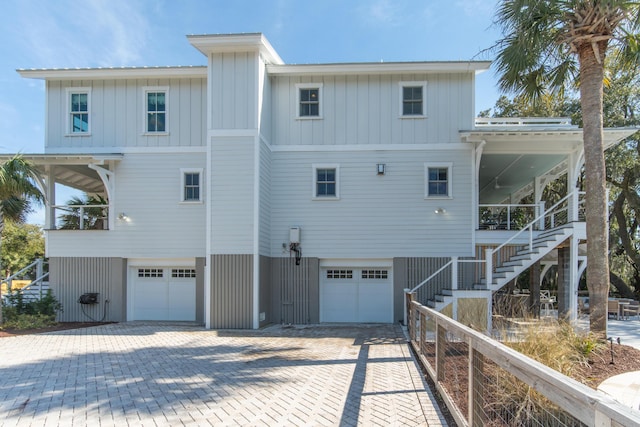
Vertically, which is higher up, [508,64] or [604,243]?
[508,64]

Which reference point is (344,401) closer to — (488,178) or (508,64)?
(508,64)

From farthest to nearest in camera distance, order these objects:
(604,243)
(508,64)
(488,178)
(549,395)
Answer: (488,178)
(508,64)
(604,243)
(549,395)

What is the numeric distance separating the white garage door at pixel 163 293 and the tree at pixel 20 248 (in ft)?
91.0

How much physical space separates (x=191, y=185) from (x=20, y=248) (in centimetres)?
3195

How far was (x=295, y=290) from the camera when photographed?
13.5 meters

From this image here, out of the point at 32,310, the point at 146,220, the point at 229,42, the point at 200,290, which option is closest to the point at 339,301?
the point at 200,290

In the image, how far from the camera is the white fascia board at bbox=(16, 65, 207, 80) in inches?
535

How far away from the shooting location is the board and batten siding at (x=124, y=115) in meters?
13.8

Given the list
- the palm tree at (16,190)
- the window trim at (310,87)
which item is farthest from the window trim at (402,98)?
the palm tree at (16,190)

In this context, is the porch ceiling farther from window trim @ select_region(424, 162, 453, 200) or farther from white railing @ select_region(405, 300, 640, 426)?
white railing @ select_region(405, 300, 640, 426)

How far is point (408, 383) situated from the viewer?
6.39 meters

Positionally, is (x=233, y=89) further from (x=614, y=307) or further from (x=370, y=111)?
(x=614, y=307)

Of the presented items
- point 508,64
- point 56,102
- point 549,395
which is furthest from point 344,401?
point 56,102

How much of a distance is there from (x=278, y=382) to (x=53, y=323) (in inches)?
371
